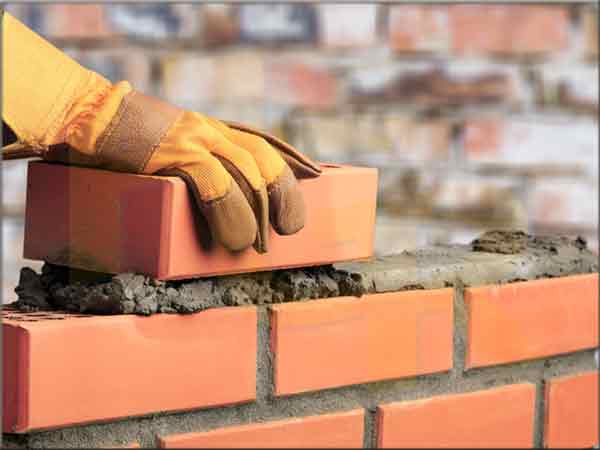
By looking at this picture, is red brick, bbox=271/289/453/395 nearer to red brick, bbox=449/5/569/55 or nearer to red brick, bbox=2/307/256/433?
red brick, bbox=2/307/256/433

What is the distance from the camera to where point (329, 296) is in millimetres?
1111

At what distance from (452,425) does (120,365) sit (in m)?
0.40

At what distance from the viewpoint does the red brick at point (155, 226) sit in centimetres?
97

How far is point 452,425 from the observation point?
47.3 inches

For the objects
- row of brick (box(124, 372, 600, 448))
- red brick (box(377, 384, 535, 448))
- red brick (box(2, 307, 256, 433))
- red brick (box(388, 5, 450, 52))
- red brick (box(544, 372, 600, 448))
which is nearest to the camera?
red brick (box(2, 307, 256, 433))

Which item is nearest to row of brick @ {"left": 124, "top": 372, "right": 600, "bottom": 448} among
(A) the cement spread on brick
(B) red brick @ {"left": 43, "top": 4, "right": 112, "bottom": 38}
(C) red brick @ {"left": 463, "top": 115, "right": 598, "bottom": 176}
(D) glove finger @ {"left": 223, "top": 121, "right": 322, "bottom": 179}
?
(A) the cement spread on brick

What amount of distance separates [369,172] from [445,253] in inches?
8.0

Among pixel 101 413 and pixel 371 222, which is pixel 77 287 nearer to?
pixel 101 413

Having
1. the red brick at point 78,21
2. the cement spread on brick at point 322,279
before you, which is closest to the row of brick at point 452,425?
the cement spread on brick at point 322,279

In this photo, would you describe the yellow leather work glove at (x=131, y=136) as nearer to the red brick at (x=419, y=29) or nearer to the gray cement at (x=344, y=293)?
the gray cement at (x=344, y=293)

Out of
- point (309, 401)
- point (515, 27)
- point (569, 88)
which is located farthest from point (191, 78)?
point (309, 401)

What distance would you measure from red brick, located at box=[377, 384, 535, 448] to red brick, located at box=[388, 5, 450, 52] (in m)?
1.24

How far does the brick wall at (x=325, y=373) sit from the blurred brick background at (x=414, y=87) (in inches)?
43.4

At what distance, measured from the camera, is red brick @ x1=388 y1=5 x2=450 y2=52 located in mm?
2377
